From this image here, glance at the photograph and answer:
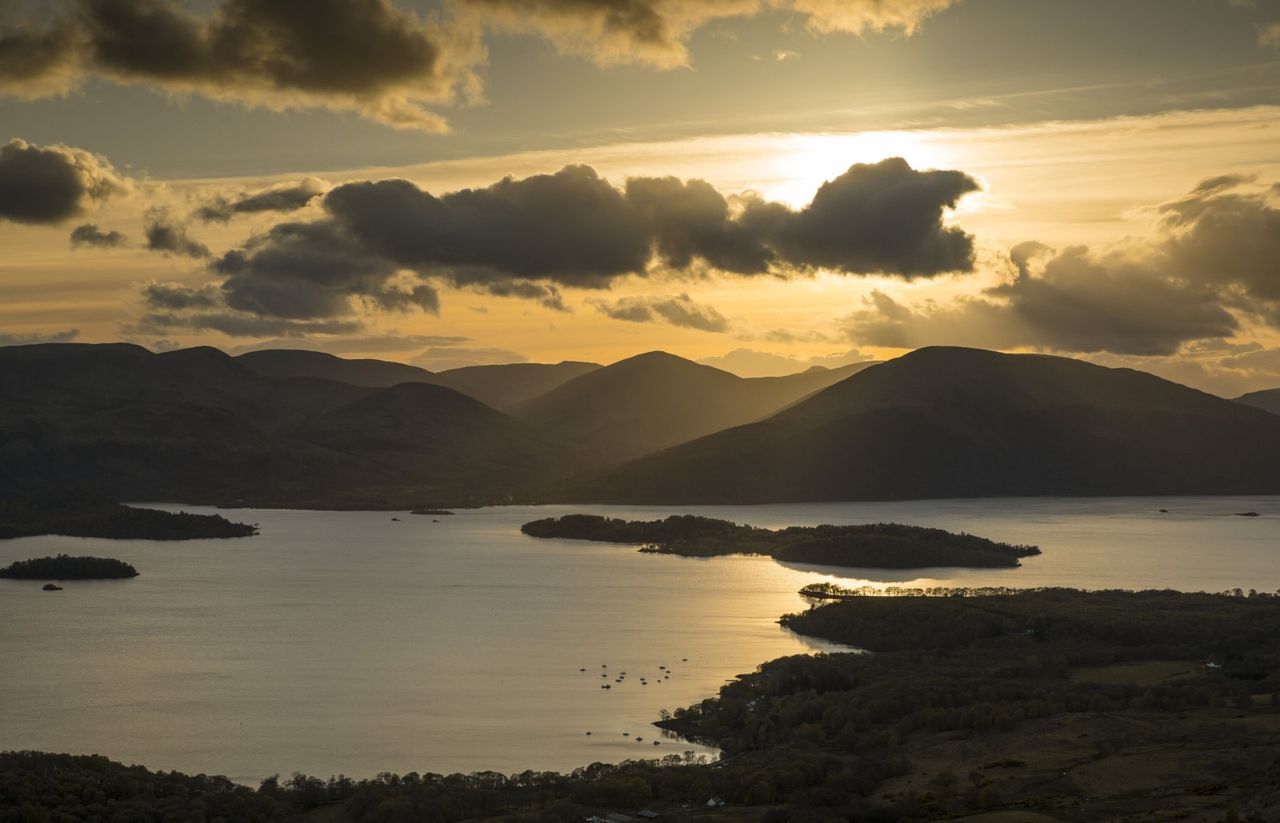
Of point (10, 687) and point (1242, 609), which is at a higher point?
point (1242, 609)

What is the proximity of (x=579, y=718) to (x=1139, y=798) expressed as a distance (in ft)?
158

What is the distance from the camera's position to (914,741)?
279ft

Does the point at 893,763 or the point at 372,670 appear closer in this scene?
the point at 893,763

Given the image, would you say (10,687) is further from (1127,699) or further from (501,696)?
(1127,699)

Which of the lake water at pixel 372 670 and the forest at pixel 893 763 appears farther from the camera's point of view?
the lake water at pixel 372 670

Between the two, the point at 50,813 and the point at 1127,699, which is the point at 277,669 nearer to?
the point at 50,813

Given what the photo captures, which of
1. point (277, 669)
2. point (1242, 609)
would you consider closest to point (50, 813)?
point (277, 669)

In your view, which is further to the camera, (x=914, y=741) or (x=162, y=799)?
(x=914, y=741)

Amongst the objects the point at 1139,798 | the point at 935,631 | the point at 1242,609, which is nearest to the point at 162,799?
the point at 1139,798

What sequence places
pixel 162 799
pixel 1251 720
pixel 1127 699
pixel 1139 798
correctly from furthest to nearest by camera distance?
pixel 1127 699, pixel 1251 720, pixel 162 799, pixel 1139 798

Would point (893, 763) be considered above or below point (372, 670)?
above

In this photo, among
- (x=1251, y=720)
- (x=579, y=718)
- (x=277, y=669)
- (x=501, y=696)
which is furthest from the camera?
(x=277, y=669)

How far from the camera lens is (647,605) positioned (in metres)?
182

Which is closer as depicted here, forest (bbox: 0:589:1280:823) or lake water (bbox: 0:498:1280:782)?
forest (bbox: 0:589:1280:823)
